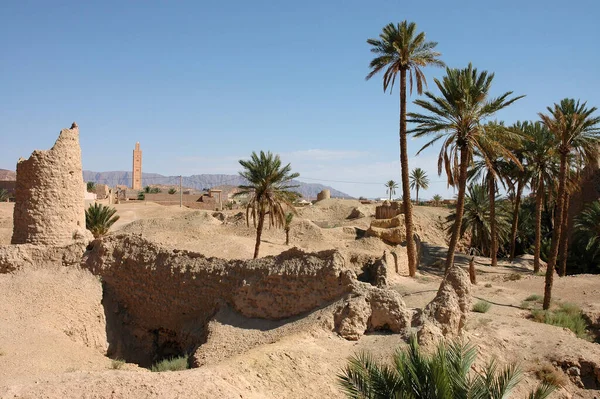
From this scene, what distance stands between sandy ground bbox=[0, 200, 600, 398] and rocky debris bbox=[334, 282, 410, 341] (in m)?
0.28

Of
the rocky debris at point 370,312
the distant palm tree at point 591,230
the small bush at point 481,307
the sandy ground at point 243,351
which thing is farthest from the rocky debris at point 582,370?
the distant palm tree at point 591,230

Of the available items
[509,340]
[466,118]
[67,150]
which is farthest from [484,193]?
[67,150]

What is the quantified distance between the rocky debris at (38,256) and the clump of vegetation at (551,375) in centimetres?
1208

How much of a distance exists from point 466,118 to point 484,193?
409 inches

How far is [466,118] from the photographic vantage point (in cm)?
1853

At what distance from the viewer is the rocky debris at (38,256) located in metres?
13.8

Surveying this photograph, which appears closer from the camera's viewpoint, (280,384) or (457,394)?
(457,394)

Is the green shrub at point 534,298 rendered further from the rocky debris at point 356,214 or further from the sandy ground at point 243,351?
the rocky debris at point 356,214

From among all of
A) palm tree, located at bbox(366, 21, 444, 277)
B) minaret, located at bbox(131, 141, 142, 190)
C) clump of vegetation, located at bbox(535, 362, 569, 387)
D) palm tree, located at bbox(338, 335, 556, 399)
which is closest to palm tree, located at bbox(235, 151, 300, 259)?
palm tree, located at bbox(366, 21, 444, 277)

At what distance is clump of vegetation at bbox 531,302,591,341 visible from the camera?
15000mm

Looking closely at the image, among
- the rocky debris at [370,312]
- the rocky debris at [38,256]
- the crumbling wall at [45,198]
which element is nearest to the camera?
the rocky debris at [370,312]

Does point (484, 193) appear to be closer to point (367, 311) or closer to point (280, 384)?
point (367, 311)

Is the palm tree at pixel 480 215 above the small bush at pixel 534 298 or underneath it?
above

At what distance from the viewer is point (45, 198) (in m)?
14.9
